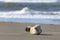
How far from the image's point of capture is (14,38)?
6.98 m

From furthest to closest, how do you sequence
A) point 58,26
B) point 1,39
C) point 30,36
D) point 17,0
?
point 17,0
point 58,26
point 30,36
point 1,39

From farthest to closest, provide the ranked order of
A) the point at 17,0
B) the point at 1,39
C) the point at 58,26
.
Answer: the point at 17,0 < the point at 58,26 < the point at 1,39

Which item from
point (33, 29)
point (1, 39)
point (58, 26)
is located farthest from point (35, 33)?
point (58, 26)

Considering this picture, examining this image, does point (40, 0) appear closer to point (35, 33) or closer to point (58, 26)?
point (58, 26)

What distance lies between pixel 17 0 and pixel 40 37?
81.1ft

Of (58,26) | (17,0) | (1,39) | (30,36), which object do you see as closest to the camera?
(1,39)

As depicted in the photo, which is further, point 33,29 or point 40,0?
point 40,0

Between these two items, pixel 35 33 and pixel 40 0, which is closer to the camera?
pixel 35 33

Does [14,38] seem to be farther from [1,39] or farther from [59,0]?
[59,0]

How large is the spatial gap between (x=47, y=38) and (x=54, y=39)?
0.20m

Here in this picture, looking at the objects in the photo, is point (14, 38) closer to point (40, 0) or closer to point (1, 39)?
point (1, 39)

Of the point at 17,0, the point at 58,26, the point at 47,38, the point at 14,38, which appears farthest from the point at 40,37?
the point at 17,0

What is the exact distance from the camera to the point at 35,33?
24.9 feet

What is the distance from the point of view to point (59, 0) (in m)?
31.8
